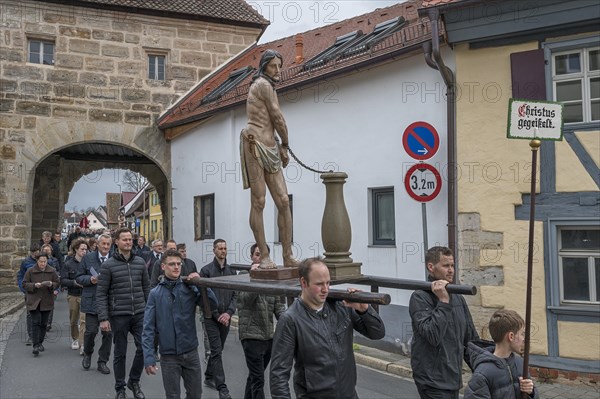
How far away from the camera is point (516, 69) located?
770 cm

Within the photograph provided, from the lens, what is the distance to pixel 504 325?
3293mm

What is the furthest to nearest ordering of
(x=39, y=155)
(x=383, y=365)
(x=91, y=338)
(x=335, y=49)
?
(x=39, y=155)
(x=335, y=49)
(x=383, y=365)
(x=91, y=338)

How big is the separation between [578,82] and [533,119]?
4248mm

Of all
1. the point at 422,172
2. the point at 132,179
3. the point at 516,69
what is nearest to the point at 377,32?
the point at 516,69

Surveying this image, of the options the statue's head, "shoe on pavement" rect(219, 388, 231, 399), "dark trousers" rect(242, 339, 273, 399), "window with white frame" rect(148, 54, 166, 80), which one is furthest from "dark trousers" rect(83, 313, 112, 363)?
"window with white frame" rect(148, 54, 166, 80)

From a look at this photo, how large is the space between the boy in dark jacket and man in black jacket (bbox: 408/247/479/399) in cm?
42

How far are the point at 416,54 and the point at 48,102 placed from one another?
34.1 feet

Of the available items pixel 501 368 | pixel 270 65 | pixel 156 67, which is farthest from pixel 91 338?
pixel 156 67

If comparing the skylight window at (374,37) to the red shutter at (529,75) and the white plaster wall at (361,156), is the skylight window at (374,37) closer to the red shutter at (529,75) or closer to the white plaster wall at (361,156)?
the white plaster wall at (361,156)

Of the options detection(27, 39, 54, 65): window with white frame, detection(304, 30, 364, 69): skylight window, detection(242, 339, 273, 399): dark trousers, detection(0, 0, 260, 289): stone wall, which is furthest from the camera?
detection(27, 39, 54, 65): window with white frame

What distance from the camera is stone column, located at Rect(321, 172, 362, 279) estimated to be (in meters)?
5.38

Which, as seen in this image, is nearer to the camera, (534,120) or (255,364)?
(534,120)

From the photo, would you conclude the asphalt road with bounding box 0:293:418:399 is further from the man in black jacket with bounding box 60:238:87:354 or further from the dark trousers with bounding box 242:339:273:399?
the dark trousers with bounding box 242:339:273:399

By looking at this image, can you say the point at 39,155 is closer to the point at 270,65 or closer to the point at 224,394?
the point at 224,394
